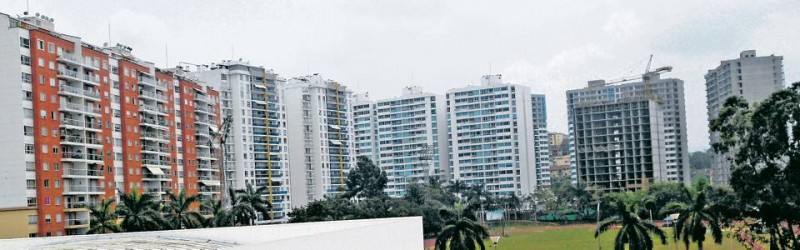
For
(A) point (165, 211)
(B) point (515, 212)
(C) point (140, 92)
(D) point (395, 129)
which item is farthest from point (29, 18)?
(D) point (395, 129)

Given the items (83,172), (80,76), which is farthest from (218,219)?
(80,76)

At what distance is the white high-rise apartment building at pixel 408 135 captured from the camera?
94.7 m

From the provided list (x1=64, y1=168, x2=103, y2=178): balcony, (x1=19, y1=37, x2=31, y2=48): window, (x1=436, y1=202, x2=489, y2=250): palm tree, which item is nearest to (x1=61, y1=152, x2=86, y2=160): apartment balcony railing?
(x1=64, y1=168, x2=103, y2=178): balcony

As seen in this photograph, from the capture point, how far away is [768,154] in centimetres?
3362

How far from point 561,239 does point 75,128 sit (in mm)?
31136

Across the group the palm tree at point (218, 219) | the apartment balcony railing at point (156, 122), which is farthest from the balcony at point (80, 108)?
the palm tree at point (218, 219)

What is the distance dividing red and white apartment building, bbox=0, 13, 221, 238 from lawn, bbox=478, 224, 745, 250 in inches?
769

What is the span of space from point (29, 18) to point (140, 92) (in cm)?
771

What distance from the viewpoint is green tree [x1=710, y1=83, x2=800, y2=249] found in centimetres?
3309

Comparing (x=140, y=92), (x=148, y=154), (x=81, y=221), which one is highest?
(x=140, y=92)

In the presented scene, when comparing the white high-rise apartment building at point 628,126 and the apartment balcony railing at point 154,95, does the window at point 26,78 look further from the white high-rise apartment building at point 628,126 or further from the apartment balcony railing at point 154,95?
the white high-rise apartment building at point 628,126

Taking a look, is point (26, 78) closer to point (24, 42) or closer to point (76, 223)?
point (24, 42)

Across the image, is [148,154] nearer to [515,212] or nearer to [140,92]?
[140,92]

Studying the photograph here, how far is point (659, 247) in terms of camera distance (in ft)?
159
